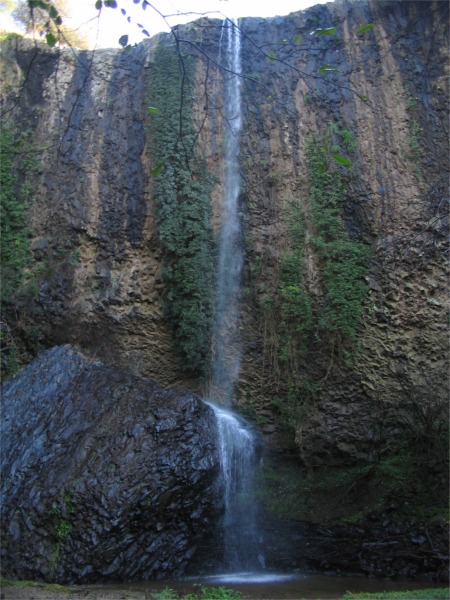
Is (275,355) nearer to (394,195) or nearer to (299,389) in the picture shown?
(299,389)

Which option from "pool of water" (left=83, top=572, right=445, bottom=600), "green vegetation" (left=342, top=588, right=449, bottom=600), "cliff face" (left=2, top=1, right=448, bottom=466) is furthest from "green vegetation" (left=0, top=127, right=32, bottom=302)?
"green vegetation" (left=342, top=588, right=449, bottom=600)

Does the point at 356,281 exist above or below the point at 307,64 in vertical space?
below

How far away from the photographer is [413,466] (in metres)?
8.64

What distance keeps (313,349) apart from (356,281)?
4.66 feet

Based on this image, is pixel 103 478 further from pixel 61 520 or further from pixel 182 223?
pixel 182 223

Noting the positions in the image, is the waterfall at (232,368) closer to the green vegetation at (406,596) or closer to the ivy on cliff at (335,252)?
the ivy on cliff at (335,252)

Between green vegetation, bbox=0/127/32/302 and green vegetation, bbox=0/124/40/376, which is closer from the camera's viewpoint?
green vegetation, bbox=0/124/40/376

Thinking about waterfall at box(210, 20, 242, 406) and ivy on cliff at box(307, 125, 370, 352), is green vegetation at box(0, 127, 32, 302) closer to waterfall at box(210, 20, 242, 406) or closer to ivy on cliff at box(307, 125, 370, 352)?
waterfall at box(210, 20, 242, 406)

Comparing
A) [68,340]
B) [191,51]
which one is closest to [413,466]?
[68,340]

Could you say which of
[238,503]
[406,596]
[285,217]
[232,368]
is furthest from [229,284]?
[406,596]

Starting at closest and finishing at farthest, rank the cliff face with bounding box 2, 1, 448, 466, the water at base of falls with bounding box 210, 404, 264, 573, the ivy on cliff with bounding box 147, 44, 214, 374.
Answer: the water at base of falls with bounding box 210, 404, 264, 573 < the cliff face with bounding box 2, 1, 448, 466 < the ivy on cliff with bounding box 147, 44, 214, 374

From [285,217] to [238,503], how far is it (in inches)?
214

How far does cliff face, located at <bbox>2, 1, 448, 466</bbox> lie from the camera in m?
9.60

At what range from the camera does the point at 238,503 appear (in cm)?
831
